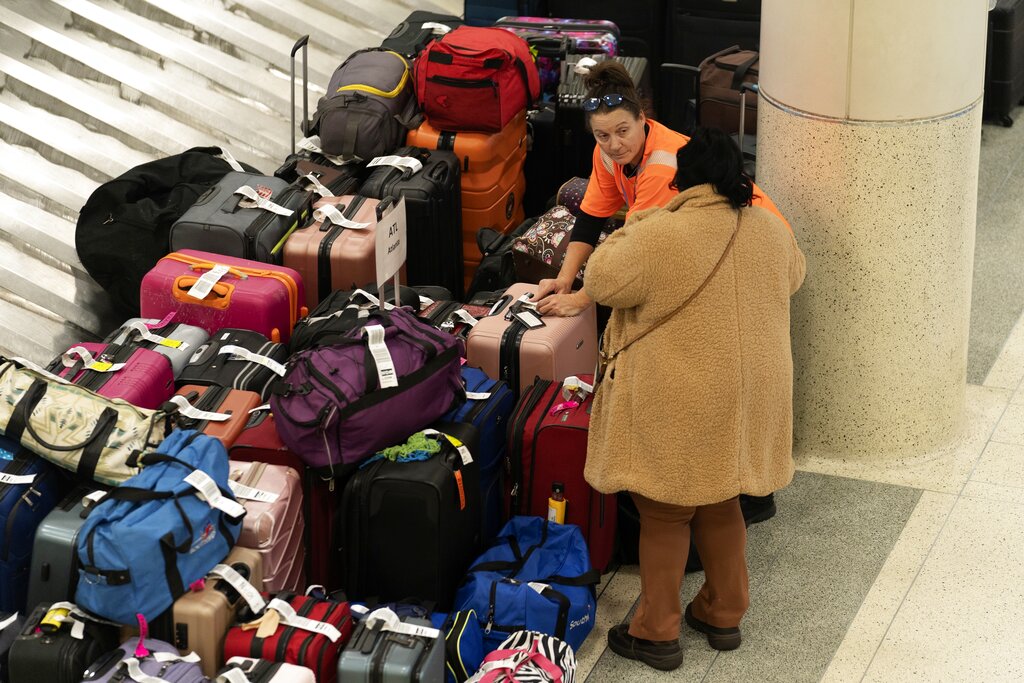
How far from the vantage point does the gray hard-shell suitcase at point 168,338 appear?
4.68 metres

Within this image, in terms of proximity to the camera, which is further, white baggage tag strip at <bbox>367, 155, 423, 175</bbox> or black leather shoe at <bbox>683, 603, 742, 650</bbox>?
white baggage tag strip at <bbox>367, 155, 423, 175</bbox>

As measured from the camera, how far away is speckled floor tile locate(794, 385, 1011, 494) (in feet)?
16.8

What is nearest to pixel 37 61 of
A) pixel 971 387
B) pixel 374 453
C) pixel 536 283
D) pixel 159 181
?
pixel 159 181

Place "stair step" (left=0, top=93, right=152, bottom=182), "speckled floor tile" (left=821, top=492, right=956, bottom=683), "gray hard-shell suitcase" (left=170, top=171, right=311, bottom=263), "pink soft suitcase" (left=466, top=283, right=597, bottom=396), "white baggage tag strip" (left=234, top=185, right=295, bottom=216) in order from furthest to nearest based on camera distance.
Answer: "stair step" (left=0, top=93, right=152, bottom=182)
"white baggage tag strip" (left=234, top=185, right=295, bottom=216)
"gray hard-shell suitcase" (left=170, top=171, right=311, bottom=263)
"pink soft suitcase" (left=466, top=283, right=597, bottom=396)
"speckled floor tile" (left=821, top=492, right=956, bottom=683)

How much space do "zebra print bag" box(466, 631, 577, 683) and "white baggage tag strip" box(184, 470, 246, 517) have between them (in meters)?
0.80

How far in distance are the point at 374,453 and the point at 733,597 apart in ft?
3.79

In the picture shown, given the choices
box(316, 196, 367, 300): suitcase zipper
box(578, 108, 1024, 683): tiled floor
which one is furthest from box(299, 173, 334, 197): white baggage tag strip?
box(578, 108, 1024, 683): tiled floor

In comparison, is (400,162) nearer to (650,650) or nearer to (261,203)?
(261,203)

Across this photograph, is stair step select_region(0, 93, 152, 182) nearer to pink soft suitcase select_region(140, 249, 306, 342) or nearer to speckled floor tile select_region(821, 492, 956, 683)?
pink soft suitcase select_region(140, 249, 306, 342)

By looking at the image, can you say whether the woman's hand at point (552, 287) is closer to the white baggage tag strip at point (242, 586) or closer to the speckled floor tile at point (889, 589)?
the speckled floor tile at point (889, 589)

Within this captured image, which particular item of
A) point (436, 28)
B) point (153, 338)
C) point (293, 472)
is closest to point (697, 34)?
point (436, 28)

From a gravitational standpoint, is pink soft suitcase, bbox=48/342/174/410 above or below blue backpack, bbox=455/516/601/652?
above

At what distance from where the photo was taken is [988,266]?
6828 mm

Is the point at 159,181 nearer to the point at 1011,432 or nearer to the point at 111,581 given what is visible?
the point at 111,581
